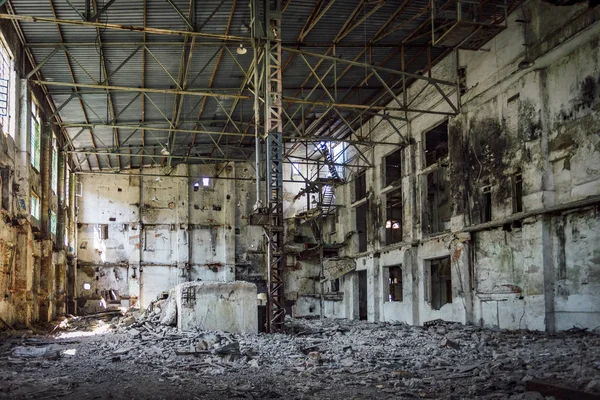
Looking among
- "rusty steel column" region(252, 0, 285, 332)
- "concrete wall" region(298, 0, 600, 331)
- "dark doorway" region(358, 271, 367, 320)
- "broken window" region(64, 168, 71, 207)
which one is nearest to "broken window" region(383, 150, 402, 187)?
"concrete wall" region(298, 0, 600, 331)

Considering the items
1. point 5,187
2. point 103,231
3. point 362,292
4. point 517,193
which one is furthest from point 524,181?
point 103,231

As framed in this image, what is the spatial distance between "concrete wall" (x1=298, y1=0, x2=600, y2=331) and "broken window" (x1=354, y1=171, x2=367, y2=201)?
5.80 metres

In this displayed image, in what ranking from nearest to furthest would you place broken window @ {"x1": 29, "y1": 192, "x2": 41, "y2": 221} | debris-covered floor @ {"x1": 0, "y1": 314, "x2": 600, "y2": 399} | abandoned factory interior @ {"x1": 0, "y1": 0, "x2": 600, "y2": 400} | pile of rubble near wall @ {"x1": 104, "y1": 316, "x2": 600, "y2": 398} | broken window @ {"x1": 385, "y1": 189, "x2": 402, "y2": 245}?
debris-covered floor @ {"x1": 0, "y1": 314, "x2": 600, "y2": 399} → pile of rubble near wall @ {"x1": 104, "y1": 316, "x2": 600, "y2": 398} → abandoned factory interior @ {"x1": 0, "y1": 0, "x2": 600, "y2": 400} → broken window @ {"x1": 29, "y1": 192, "x2": 41, "y2": 221} → broken window @ {"x1": 385, "y1": 189, "x2": 402, "y2": 245}

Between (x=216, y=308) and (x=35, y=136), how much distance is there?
11449mm

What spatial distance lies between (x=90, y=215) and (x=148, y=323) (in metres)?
16.7

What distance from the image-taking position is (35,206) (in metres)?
21.4

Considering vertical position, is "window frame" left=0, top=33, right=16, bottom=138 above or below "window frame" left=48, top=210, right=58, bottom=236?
above

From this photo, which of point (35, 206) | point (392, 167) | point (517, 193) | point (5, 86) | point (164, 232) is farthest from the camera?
point (164, 232)

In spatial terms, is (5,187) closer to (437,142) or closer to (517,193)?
(517,193)

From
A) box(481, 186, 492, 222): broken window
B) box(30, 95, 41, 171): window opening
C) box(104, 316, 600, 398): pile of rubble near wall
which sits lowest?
box(104, 316, 600, 398): pile of rubble near wall

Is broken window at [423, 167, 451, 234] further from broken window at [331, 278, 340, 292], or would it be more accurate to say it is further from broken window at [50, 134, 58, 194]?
broken window at [50, 134, 58, 194]

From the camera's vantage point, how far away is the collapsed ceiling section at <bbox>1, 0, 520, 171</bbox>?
627 inches

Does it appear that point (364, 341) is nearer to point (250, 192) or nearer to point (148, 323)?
point (148, 323)

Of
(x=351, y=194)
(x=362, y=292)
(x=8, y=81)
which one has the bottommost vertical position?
(x=362, y=292)
